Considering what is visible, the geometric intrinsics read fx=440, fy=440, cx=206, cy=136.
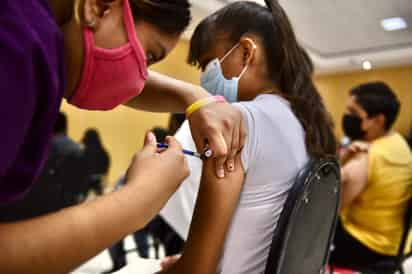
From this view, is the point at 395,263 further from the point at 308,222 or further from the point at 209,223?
the point at 209,223

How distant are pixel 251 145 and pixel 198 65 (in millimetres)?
378

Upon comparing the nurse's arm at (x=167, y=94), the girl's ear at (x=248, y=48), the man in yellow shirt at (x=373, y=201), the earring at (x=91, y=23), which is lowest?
the man in yellow shirt at (x=373, y=201)

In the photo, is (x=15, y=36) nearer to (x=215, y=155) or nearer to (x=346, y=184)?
(x=215, y=155)

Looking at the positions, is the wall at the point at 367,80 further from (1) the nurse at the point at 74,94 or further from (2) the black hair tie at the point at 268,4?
(1) the nurse at the point at 74,94

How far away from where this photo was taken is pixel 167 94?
1.07 metres

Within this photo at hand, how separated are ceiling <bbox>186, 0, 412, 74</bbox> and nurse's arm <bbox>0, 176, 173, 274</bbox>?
2317 mm

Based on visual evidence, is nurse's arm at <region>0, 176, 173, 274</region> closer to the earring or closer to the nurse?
the nurse

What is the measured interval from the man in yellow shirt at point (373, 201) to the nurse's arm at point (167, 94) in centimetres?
138

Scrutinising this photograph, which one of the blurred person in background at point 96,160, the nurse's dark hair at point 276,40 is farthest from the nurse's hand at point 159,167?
the blurred person in background at point 96,160

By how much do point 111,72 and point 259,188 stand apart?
1.30 feet

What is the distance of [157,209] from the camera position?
2.03 feet

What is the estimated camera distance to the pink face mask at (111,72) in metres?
0.62

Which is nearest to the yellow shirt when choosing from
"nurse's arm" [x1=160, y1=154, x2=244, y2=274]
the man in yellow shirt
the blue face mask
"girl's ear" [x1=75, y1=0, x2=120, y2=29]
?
the man in yellow shirt

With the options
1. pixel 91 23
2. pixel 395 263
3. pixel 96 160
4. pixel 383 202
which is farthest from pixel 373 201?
pixel 96 160
